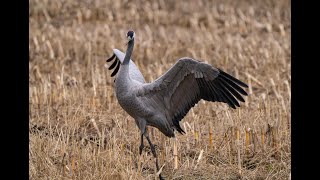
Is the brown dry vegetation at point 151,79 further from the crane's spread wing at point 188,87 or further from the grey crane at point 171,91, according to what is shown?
the crane's spread wing at point 188,87

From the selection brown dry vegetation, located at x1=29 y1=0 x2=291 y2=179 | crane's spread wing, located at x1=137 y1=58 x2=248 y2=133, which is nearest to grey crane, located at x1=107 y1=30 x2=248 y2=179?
crane's spread wing, located at x1=137 y1=58 x2=248 y2=133

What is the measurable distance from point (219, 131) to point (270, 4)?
8.75m

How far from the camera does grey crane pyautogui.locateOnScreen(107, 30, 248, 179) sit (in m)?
6.04

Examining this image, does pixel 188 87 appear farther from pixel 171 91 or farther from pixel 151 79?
pixel 151 79

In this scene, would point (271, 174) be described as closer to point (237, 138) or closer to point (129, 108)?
point (237, 138)

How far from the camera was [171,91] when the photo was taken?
6266 millimetres

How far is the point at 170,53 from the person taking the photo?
11477 mm

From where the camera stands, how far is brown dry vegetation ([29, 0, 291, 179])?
602 cm

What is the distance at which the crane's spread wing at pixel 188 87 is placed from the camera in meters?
6.01

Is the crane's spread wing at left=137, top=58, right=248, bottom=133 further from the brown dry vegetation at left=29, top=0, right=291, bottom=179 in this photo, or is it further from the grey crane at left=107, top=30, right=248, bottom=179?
the brown dry vegetation at left=29, top=0, right=291, bottom=179

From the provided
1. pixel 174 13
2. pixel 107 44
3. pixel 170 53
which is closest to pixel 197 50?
pixel 170 53

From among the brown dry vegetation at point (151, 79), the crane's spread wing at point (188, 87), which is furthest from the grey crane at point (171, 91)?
the brown dry vegetation at point (151, 79)

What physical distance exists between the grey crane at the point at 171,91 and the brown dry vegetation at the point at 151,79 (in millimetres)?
305

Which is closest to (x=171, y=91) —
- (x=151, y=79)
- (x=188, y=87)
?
(x=188, y=87)
